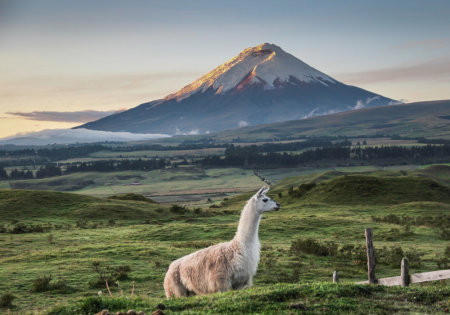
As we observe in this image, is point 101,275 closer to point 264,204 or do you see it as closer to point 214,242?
Result: point 264,204

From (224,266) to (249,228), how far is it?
131 centimetres

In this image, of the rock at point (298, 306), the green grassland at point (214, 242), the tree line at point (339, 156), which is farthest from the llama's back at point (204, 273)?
the tree line at point (339, 156)

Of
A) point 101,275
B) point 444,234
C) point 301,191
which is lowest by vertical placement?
point 301,191

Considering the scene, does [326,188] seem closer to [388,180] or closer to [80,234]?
[388,180]

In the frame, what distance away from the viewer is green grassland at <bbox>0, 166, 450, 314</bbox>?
9992 millimetres

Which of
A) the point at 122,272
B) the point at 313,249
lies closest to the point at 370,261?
the point at 122,272

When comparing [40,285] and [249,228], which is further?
[40,285]

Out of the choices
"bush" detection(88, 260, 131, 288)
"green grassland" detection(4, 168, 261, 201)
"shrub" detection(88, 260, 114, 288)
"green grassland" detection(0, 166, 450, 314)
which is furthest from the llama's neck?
"green grassland" detection(4, 168, 261, 201)

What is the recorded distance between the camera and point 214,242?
95.9 feet

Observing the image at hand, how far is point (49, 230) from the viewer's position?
115ft

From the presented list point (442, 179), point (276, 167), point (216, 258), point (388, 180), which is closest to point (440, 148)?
point (276, 167)

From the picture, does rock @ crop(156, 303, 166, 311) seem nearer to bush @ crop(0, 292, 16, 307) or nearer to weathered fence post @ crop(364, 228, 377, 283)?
weathered fence post @ crop(364, 228, 377, 283)

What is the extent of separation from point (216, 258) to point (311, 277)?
8.89m

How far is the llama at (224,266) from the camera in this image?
36.9 ft
